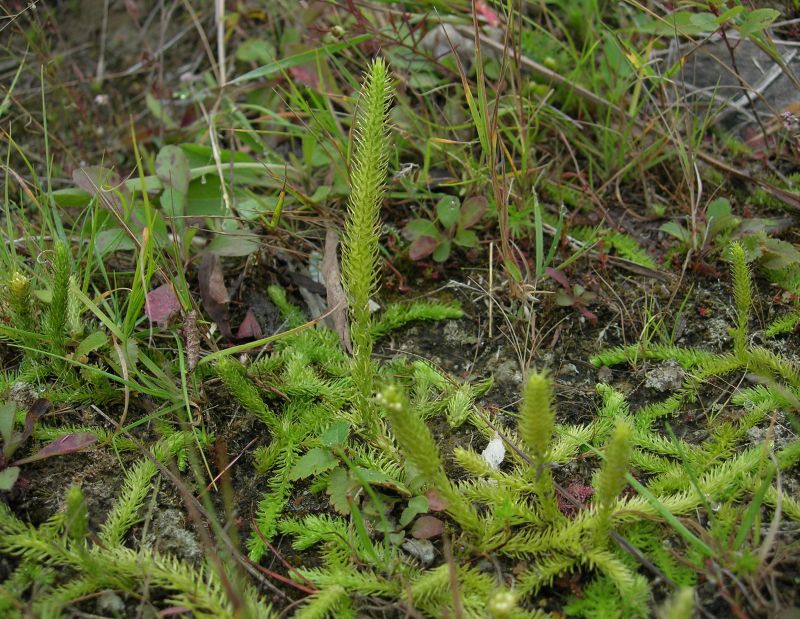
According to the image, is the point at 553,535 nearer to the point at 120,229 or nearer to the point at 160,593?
the point at 160,593

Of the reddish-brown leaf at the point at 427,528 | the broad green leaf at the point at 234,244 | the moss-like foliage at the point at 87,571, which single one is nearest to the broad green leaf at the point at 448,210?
the broad green leaf at the point at 234,244

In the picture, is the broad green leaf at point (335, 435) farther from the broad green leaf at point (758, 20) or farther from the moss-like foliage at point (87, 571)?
the broad green leaf at point (758, 20)

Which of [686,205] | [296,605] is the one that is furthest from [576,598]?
[686,205]

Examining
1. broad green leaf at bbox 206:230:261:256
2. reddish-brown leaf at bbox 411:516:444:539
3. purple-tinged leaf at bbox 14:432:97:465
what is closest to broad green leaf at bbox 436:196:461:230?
broad green leaf at bbox 206:230:261:256

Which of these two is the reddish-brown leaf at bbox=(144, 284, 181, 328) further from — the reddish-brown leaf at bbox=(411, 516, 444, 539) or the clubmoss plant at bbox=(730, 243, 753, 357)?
the clubmoss plant at bbox=(730, 243, 753, 357)

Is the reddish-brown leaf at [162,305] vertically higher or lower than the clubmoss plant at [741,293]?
lower

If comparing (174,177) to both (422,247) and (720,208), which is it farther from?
(720,208)
